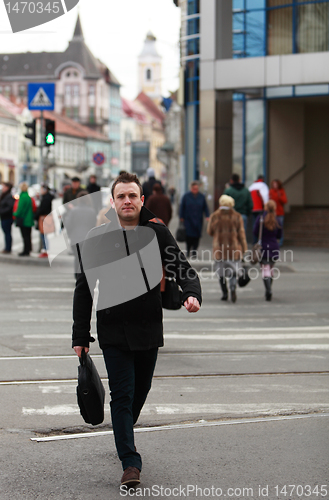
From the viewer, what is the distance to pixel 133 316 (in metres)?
4.37

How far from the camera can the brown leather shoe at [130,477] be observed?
4.18 m

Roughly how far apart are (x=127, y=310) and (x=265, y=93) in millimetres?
20321

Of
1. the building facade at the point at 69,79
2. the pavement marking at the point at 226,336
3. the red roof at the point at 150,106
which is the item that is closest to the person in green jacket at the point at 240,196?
the pavement marking at the point at 226,336

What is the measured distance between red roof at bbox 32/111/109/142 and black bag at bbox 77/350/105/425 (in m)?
112

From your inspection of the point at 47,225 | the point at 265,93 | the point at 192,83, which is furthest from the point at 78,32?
the point at 47,225

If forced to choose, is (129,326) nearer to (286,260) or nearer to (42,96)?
(286,260)

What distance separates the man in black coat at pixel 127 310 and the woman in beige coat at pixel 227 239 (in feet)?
24.2

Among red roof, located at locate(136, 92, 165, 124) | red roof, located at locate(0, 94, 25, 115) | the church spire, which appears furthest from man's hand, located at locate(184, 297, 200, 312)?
red roof, located at locate(136, 92, 165, 124)

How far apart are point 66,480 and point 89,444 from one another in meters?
0.69

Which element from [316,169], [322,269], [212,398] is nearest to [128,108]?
[316,169]

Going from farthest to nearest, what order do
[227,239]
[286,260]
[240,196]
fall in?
[286,260] < [240,196] < [227,239]

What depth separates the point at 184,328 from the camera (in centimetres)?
992

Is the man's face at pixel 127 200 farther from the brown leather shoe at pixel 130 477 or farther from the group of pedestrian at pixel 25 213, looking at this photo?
the group of pedestrian at pixel 25 213

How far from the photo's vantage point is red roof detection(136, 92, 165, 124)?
592ft
